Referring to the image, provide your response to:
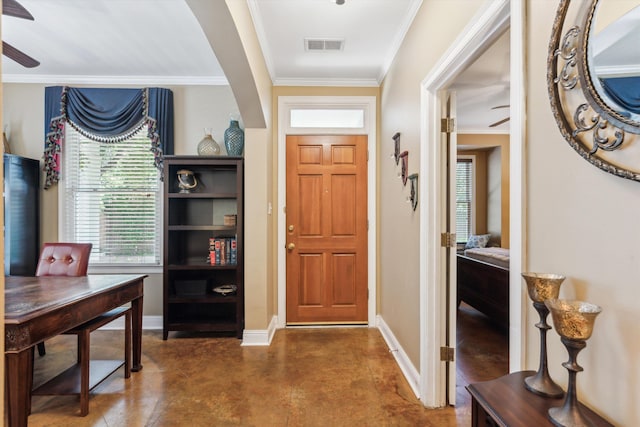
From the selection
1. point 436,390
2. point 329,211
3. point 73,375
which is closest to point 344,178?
point 329,211

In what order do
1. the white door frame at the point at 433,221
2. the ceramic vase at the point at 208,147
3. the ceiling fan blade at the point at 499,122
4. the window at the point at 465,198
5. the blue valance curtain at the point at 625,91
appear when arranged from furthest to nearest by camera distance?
the window at the point at 465,198 < the ceiling fan blade at the point at 499,122 < the ceramic vase at the point at 208,147 < the white door frame at the point at 433,221 < the blue valance curtain at the point at 625,91

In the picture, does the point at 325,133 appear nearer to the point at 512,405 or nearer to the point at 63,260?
the point at 63,260

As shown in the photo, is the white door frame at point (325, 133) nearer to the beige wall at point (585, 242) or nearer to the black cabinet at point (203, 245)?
the black cabinet at point (203, 245)

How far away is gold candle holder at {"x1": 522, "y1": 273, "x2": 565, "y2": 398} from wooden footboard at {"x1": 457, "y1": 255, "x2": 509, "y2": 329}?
93.0 inches

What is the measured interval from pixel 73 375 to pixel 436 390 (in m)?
2.44

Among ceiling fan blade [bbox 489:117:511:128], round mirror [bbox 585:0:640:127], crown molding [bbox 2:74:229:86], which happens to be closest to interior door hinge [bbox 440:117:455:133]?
round mirror [bbox 585:0:640:127]

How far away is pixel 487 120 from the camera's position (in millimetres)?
5156

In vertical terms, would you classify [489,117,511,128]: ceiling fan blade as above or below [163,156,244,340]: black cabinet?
above

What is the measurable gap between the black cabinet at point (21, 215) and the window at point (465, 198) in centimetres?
629

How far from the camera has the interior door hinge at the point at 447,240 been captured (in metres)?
2.13

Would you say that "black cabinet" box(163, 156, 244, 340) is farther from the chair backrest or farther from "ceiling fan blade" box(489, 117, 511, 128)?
"ceiling fan blade" box(489, 117, 511, 128)

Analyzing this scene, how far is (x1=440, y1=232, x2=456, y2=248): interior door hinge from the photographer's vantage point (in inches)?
84.0

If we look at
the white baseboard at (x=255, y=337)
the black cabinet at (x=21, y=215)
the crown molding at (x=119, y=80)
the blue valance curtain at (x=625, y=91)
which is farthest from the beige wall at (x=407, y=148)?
the black cabinet at (x=21, y=215)

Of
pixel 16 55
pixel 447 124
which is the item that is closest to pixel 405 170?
pixel 447 124
